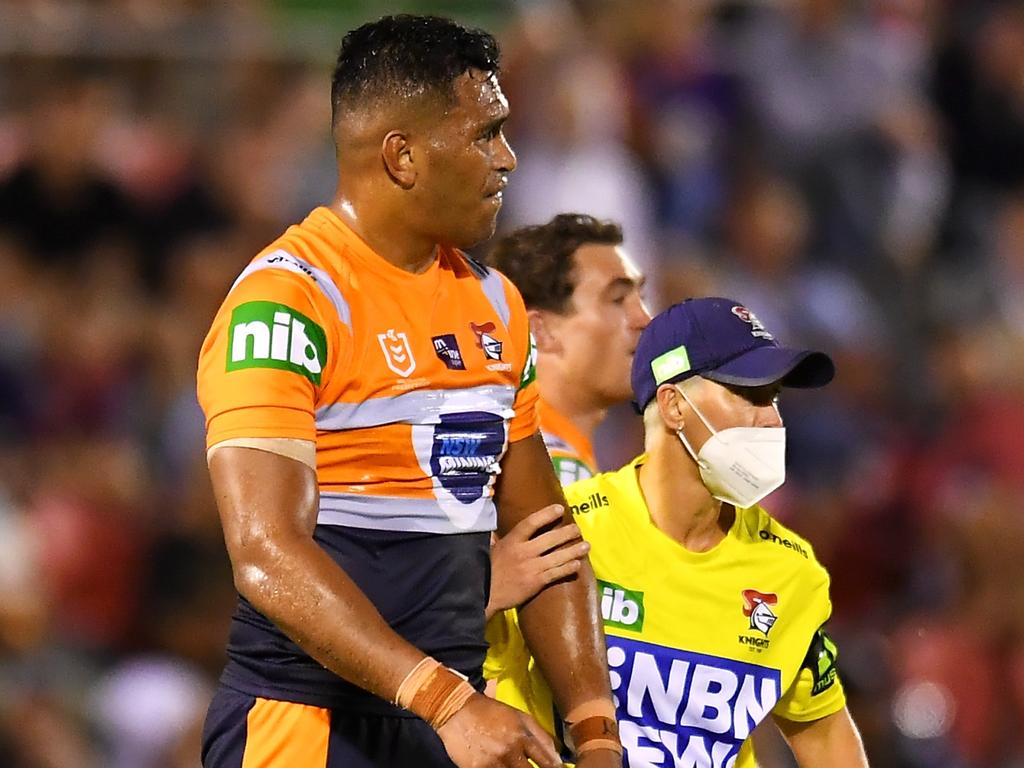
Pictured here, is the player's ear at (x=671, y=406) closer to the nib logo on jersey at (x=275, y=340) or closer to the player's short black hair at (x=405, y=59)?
the player's short black hair at (x=405, y=59)

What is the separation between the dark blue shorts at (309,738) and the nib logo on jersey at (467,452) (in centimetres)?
46

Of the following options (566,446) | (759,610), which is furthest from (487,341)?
(566,446)

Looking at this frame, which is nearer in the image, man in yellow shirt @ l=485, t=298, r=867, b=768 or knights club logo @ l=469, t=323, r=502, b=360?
knights club logo @ l=469, t=323, r=502, b=360

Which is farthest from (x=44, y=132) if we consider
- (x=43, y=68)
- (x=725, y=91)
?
(x=725, y=91)

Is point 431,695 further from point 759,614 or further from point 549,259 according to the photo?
point 549,259

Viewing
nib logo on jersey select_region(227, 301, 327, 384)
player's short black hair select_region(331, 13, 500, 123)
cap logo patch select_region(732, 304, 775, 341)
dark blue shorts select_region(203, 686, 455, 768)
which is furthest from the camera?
cap logo patch select_region(732, 304, 775, 341)

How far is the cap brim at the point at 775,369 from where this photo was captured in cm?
407

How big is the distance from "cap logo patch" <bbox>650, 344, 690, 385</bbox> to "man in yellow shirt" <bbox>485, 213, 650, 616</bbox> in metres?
0.90

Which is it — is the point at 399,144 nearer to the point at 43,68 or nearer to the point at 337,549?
the point at 337,549

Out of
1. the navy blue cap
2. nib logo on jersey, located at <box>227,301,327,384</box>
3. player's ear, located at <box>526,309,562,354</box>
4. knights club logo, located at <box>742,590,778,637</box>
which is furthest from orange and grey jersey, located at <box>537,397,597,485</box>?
nib logo on jersey, located at <box>227,301,327,384</box>

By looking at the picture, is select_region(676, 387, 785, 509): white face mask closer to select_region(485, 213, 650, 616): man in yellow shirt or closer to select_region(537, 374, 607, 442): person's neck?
select_region(485, 213, 650, 616): man in yellow shirt

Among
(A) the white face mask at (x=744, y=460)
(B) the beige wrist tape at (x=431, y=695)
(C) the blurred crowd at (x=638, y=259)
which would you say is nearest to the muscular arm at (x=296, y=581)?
(B) the beige wrist tape at (x=431, y=695)

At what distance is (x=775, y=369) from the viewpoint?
4082mm

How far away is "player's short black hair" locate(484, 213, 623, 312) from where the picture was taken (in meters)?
5.28
